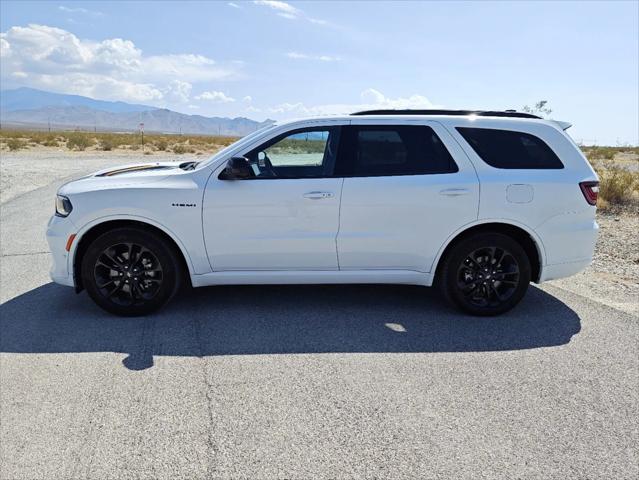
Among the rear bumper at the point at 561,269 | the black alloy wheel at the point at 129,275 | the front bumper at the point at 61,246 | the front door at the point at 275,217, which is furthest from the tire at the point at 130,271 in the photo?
the rear bumper at the point at 561,269

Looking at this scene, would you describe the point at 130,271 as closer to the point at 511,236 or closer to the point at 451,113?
the point at 451,113

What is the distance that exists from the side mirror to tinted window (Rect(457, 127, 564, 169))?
203 cm

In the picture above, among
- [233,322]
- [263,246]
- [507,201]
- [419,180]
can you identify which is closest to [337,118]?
[419,180]

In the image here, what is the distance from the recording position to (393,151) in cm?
474

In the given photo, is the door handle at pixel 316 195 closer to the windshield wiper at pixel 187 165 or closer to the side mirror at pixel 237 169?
the side mirror at pixel 237 169

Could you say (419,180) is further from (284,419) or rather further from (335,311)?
(284,419)

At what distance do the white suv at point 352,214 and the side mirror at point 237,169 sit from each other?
15 mm

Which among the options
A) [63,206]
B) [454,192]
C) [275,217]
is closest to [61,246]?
[63,206]

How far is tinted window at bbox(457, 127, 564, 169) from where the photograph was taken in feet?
15.6

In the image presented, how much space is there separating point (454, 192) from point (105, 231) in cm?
327

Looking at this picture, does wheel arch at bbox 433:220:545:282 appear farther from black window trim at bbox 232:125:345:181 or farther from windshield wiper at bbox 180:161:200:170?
windshield wiper at bbox 180:161:200:170

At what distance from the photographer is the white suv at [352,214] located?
4570 millimetres

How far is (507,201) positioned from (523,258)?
0.57 meters

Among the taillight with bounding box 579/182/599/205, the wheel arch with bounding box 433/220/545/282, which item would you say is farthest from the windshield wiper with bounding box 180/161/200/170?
the taillight with bounding box 579/182/599/205
